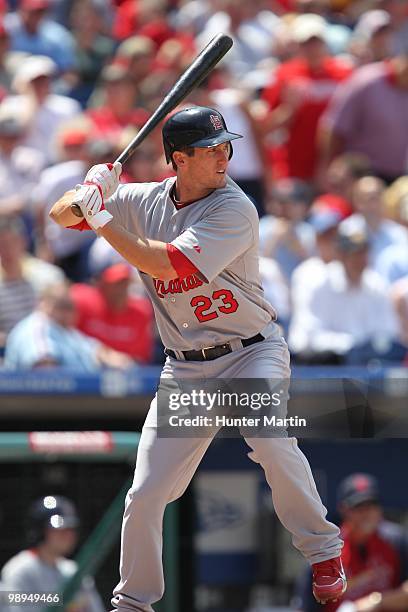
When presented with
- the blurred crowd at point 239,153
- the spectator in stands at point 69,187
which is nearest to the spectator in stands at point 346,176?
the blurred crowd at point 239,153

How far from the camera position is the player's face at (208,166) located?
4.49 m

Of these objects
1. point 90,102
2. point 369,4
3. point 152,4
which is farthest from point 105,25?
point 369,4

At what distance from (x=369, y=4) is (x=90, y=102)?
9.68ft

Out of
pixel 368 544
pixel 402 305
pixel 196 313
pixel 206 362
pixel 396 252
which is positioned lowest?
pixel 368 544

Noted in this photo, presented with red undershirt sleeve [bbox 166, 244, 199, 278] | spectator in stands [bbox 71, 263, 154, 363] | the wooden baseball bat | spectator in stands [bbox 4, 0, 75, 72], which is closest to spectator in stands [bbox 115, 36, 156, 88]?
spectator in stands [bbox 4, 0, 75, 72]

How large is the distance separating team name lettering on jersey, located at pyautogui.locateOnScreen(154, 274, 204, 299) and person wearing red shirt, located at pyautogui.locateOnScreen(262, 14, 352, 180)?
17.4 ft

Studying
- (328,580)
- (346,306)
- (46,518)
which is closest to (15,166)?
(346,306)

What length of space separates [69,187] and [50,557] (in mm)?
3532

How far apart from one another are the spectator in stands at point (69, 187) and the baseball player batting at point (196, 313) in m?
3.98

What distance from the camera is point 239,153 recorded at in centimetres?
951

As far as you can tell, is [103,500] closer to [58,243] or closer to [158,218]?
[158,218]

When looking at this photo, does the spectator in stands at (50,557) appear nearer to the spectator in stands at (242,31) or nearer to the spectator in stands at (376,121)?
the spectator in stands at (376,121)

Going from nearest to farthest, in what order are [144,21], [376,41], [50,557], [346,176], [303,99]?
[50,557]
[346,176]
[303,99]
[376,41]
[144,21]

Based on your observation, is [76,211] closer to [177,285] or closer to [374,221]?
[177,285]
